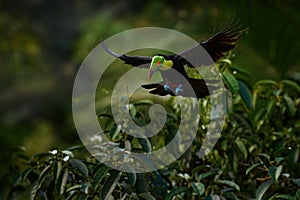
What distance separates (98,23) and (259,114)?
1.95 metres

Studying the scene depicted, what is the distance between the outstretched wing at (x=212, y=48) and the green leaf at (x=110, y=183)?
0.20m

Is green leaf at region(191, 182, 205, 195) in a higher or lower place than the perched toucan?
lower

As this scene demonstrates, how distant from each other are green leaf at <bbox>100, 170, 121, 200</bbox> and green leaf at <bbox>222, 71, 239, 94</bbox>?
26cm

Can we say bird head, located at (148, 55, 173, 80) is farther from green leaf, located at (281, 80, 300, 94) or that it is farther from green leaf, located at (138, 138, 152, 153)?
green leaf, located at (281, 80, 300, 94)

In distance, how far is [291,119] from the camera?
1.09m

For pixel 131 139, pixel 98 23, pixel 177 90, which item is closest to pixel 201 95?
pixel 177 90

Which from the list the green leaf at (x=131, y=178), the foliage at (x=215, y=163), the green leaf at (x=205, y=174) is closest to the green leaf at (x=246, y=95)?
the foliage at (x=215, y=163)

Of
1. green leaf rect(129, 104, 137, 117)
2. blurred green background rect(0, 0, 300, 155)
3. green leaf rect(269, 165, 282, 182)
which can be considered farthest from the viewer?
blurred green background rect(0, 0, 300, 155)

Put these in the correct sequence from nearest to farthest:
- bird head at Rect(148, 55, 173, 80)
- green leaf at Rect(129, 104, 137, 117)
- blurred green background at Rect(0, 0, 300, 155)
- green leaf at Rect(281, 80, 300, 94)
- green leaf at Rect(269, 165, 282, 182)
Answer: bird head at Rect(148, 55, 173, 80)
green leaf at Rect(269, 165, 282, 182)
green leaf at Rect(129, 104, 137, 117)
green leaf at Rect(281, 80, 300, 94)
blurred green background at Rect(0, 0, 300, 155)

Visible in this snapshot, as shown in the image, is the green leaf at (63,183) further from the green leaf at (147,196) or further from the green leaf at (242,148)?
the green leaf at (242,148)

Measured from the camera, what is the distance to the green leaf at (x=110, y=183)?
33.0 inches

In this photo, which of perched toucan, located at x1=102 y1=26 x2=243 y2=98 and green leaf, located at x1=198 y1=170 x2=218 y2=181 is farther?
green leaf, located at x1=198 y1=170 x2=218 y2=181

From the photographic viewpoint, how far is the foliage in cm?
88

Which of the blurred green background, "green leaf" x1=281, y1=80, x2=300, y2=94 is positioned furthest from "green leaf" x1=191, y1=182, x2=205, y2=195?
the blurred green background
